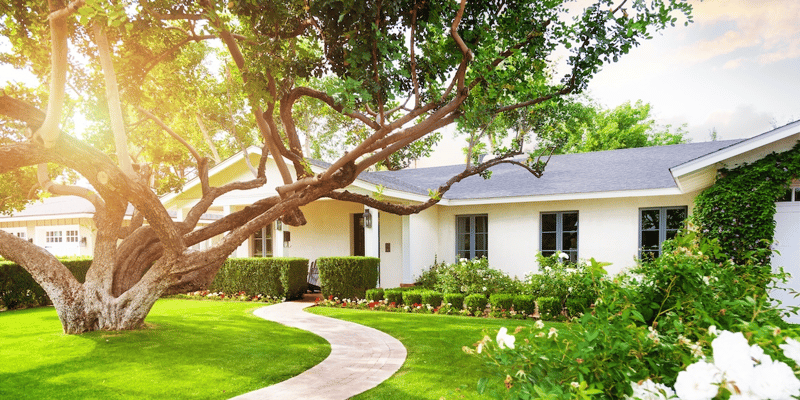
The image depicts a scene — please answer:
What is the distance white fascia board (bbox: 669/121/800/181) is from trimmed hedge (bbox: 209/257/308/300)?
994 cm

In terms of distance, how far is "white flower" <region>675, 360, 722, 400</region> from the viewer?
1.12m

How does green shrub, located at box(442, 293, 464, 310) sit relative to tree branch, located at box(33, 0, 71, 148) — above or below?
below

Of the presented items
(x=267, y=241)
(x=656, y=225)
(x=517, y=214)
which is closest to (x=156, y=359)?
(x=517, y=214)

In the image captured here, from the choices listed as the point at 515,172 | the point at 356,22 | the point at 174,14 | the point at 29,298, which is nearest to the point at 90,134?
the point at 29,298

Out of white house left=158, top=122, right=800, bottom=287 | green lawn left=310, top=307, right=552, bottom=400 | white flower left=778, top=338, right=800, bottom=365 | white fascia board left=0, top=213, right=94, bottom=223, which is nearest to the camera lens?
white flower left=778, top=338, right=800, bottom=365

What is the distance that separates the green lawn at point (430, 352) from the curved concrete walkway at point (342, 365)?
0.21 m

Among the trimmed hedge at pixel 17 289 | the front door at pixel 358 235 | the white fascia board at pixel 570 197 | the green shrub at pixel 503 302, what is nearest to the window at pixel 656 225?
the white fascia board at pixel 570 197

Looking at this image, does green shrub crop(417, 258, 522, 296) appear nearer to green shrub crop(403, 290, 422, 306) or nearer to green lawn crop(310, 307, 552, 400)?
green shrub crop(403, 290, 422, 306)

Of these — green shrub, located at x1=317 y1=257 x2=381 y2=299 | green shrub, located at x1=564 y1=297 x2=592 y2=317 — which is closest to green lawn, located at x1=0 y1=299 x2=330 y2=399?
green shrub, located at x1=317 y1=257 x2=381 y2=299

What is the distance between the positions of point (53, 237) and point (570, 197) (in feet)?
78.7

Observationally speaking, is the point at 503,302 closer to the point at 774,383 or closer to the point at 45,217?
the point at 774,383

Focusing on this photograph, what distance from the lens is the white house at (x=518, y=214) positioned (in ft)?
39.0

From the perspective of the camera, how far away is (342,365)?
6402 millimetres

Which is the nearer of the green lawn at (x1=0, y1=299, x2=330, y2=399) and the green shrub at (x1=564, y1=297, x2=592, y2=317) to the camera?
the green lawn at (x1=0, y1=299, x2=330, y2=399)
